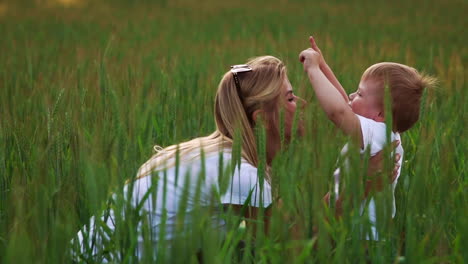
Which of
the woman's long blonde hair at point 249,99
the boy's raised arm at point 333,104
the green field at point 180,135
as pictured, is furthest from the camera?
the boy's raised arm at point 333,104

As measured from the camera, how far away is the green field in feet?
4.68

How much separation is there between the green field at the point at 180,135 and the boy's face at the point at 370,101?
0.55 feet

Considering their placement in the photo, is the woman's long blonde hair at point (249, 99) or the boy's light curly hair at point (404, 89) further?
the boy's light curly hair at point (404, 89)

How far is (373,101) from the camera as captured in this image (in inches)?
95.2

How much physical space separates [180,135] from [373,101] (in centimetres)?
104

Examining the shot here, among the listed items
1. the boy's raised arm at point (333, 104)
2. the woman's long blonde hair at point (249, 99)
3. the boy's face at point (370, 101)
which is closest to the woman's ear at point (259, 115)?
the woman's long blonde hair at point (249, 99)

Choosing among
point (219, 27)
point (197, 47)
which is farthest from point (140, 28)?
point (197, 47)

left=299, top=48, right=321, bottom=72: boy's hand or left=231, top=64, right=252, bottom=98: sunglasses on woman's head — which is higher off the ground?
left=299, top=48, right=321, bottom=72: boy's hand

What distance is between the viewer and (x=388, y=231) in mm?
1440

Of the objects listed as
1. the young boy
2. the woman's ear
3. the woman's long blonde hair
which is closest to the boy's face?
the young boy

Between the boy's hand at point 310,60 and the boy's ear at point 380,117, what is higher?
the boy's hand at point 310,60

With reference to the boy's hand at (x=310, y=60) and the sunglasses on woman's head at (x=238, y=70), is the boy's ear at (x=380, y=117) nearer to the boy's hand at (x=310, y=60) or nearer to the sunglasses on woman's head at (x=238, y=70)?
the boy's hand at (x=310, y=60)

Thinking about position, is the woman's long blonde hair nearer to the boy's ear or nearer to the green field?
the green field

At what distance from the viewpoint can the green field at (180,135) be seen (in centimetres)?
143
